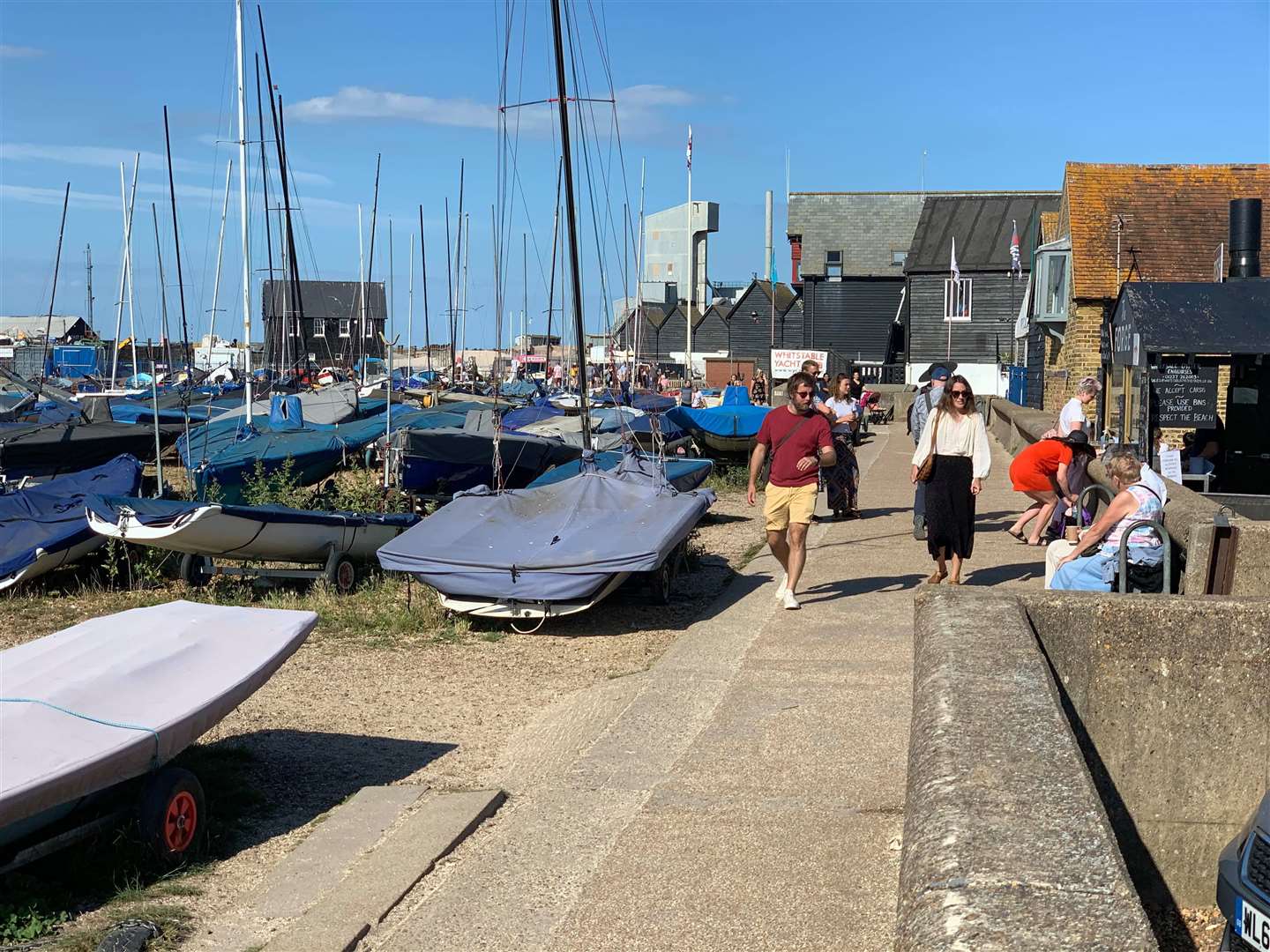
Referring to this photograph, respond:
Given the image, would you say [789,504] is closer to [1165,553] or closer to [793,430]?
[793,430]

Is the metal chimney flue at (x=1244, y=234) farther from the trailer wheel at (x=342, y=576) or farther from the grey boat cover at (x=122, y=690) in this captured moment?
the grey boat cover at (x=122, y=690)

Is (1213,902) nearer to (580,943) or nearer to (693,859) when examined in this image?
(693,859)

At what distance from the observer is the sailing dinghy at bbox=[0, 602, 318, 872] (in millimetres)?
Answer: 5992

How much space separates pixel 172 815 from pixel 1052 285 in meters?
29.2

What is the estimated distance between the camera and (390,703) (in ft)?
31.7

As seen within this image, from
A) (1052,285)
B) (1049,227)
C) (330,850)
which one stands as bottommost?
(330,850)

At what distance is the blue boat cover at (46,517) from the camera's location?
46.5 feet

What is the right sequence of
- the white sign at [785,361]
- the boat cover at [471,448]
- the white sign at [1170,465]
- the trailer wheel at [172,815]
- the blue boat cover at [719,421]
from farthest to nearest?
the white sign at [785,361]
the blue boat cover at [719,421]
the boat cover at [471,448]
the white sign at [1170,465]
the trailer wheel at [172,815]

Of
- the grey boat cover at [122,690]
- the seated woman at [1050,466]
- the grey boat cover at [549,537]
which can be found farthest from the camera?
the seated woman at [1050,466]

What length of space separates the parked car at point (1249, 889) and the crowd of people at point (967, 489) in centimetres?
340

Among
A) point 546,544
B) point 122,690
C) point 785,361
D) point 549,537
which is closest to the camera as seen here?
point 122,690

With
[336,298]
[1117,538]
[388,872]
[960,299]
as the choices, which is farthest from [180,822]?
[336,298]

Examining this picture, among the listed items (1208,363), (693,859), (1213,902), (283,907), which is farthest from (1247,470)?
(283,907)

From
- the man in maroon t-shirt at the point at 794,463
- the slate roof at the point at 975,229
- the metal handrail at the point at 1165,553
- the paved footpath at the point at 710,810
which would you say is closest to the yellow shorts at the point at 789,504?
the man in maroon t-shirt at the point at 794,463
